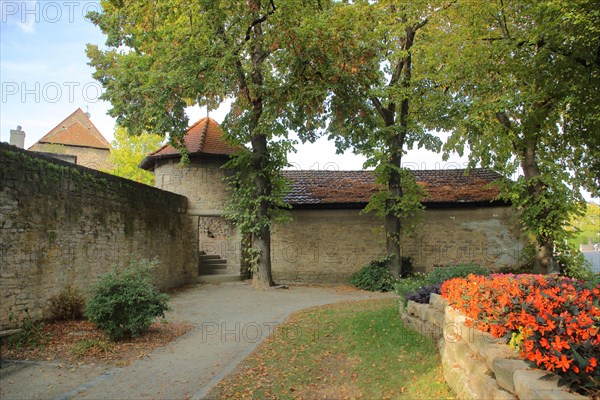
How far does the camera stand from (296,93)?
1216 cm

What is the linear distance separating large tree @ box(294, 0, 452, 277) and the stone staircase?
20.4 feet

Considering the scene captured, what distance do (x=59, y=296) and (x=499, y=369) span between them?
800 cm

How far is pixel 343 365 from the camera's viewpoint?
5680 mm

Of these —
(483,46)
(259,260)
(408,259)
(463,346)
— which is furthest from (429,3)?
(463,346)

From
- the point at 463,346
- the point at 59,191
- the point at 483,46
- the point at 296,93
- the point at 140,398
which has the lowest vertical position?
the point at 140,398

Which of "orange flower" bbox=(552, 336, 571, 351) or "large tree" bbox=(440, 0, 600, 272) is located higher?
"large tree" bbox=(440, 0, 600, 272)

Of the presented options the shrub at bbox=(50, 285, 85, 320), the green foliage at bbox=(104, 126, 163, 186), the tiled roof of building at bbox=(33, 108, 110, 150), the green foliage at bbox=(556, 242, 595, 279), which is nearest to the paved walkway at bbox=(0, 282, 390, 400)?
the shrub at bbox=(50, 285, 85, 320)

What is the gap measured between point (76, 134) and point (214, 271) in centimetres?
2116

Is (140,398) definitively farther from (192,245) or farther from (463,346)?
(192,245)

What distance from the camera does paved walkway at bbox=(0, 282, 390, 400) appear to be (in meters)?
4.77

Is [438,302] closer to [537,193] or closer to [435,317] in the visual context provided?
[435,317]

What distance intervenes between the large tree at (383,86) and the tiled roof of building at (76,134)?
24516 mm

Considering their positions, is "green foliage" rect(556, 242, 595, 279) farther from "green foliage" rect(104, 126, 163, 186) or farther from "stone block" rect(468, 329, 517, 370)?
"green foliage" rect(104, 126, 163, 186)

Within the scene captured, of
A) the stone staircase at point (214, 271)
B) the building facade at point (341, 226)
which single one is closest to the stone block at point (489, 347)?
the building facade at point (341, 226)
